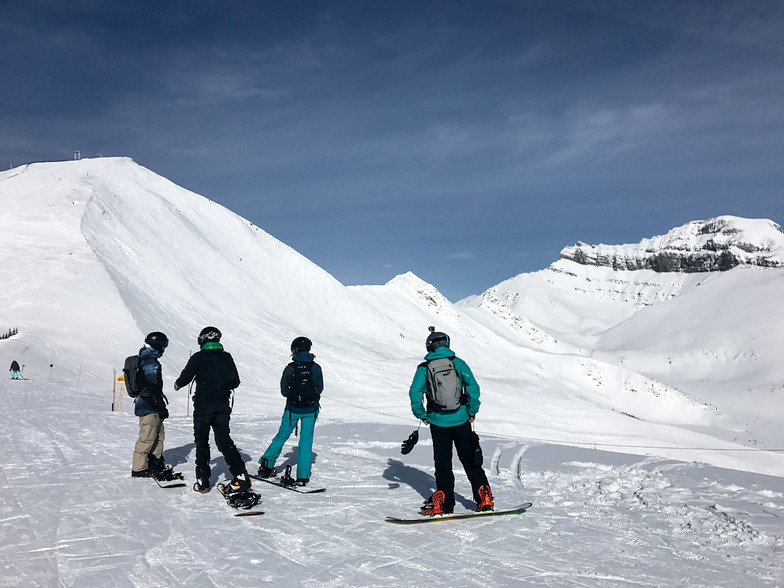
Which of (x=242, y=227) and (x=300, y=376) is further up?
(x=242, y=227)

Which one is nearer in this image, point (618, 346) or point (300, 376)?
point (300, 376)

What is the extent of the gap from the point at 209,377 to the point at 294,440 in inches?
220

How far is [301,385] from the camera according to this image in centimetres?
801

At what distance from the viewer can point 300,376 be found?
8008 millimetres

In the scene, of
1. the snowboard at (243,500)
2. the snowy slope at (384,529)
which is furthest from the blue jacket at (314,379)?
the snowboard at (243,500)

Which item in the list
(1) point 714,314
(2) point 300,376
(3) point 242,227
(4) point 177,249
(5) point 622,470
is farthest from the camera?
(1) point 714,314

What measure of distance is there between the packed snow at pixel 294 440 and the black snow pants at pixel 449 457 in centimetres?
39

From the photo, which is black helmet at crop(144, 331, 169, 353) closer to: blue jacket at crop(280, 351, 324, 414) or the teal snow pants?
blue jacket at crop(280, 351, 324, 414)

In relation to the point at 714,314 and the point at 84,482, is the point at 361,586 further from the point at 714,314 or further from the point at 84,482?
the point at 714,314

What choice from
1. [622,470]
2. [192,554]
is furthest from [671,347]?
[192,554]

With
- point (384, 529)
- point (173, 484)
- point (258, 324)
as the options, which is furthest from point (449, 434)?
point (258, 324)

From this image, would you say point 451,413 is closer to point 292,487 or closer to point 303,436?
point 303,436

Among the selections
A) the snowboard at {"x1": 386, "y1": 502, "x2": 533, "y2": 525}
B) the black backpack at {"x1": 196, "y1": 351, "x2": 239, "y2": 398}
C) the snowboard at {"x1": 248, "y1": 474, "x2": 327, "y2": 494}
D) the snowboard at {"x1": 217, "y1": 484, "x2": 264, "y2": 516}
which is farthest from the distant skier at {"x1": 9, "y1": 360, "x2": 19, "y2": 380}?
the snowboard at {"x1": 386, "y1": 502, "x2": 533, "y2": 525}

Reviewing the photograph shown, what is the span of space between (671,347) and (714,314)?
19935 millimetres
